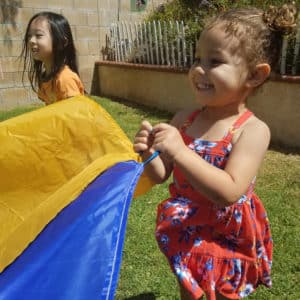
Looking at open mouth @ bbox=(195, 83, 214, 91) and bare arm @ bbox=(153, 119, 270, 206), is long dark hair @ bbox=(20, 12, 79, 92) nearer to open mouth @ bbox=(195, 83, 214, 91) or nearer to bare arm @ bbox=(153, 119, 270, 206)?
open mouth @ bbox=(195, 83, 214, 91)

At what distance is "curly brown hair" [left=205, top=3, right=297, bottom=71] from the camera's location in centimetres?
129

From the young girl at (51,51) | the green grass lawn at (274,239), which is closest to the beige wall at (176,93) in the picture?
the green grass lawn at (274,239)

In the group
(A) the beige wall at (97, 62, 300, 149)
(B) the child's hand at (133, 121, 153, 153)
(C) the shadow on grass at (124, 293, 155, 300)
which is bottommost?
(C) the shadow on grass at (124, 293, 155, 300)

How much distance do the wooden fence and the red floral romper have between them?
3.45 m

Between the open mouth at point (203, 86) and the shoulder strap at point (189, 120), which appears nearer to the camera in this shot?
the open mouth at point (203, 86)

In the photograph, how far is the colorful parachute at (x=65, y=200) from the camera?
1.09 meters

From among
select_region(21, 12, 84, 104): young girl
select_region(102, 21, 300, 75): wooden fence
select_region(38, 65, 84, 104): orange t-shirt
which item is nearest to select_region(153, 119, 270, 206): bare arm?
select_region(38, 65, 84, 104): orange t-shirt

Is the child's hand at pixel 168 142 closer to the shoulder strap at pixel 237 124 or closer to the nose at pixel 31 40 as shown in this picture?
the shoulder strap at pixel 237 124

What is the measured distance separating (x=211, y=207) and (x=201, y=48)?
19.6 inches

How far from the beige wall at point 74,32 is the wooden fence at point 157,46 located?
0.25 m

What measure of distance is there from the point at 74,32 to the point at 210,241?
22.1 ft

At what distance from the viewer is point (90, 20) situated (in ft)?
25.3

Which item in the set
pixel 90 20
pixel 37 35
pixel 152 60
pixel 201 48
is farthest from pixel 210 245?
pixel 90 20

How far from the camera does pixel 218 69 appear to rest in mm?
1275
